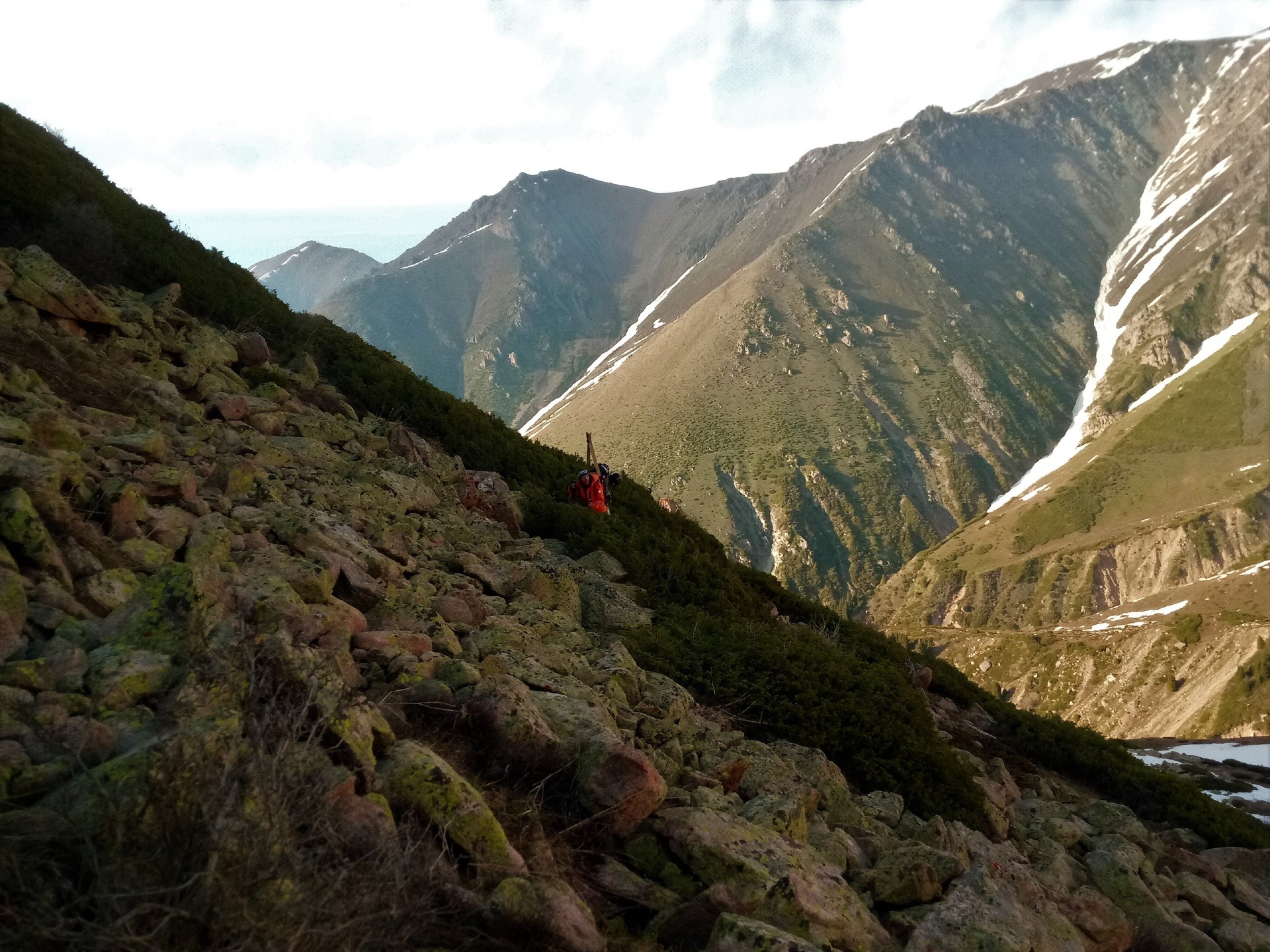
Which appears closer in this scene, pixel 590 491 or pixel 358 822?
pixel 358 822

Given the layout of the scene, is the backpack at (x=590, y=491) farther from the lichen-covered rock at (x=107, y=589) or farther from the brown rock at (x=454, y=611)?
the lichen-covered rock at (x=107, y=589)

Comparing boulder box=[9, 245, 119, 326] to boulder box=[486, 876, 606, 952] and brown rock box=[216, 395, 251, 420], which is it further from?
boulder box=[486, 876, 606, 952]

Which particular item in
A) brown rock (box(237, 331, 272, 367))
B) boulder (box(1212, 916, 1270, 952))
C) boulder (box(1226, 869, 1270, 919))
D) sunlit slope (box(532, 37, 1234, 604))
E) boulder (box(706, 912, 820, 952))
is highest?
sunlit slope (box(532, 37, 1234, 604))

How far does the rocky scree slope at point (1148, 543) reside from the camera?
6272cm

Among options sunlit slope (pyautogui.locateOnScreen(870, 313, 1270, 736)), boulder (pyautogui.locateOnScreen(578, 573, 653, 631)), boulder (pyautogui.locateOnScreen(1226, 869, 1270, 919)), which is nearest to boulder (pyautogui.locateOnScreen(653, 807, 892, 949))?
boulder (pyautogui.locateOnScreen(578, 573, 653, 631))

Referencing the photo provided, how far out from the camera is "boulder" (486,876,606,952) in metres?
3.95

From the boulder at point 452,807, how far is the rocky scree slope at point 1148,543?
63.5m

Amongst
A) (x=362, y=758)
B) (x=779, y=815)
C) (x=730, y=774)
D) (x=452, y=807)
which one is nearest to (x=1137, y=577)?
(x=730, y=774)

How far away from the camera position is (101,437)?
7.79 metres

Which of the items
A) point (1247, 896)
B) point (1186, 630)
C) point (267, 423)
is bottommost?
point (1247, 896)

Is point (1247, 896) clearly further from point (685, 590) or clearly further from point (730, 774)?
point (685, 590)

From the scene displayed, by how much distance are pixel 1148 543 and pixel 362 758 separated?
405ft

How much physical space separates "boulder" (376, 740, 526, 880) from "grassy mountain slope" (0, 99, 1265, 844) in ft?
18.8

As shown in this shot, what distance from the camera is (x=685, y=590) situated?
550 inches
